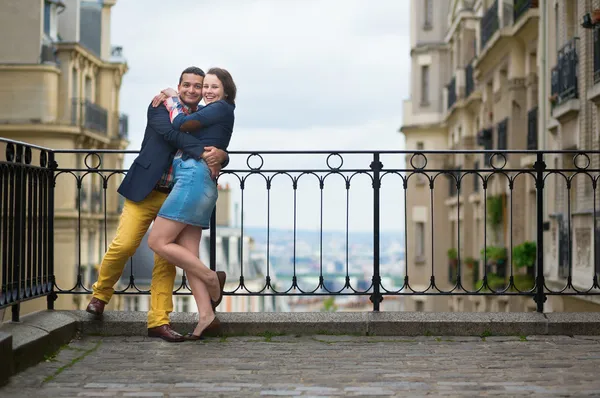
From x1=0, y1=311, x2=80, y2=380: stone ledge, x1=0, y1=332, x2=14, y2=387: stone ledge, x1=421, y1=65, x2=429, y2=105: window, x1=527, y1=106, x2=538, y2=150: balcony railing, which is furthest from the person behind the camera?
x1=421, y1=65, x2=429, y2=105: window

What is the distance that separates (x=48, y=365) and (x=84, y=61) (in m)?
39.8

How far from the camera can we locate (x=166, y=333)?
8203 mm

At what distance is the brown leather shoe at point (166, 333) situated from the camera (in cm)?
816

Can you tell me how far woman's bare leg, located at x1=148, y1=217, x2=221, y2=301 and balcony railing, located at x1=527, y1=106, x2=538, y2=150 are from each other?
23499 mm

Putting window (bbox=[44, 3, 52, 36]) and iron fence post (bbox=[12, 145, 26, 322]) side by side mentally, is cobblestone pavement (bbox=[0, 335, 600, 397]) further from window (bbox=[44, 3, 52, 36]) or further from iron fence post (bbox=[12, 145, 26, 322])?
window (bbox=[44, 3, 52, 36])

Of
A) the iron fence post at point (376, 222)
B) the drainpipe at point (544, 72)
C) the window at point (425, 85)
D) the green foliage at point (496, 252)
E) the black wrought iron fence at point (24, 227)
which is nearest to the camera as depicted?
the black wrought iron fence at point (24, 227)

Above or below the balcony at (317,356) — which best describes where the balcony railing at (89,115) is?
above

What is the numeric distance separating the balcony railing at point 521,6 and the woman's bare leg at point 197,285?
23.4m

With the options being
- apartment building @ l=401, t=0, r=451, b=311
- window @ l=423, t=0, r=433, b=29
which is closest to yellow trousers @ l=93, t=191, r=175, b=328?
apartment building @ l=401, t=0, r=451, b=311

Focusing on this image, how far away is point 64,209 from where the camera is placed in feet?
136

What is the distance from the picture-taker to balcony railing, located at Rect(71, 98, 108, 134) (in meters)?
44.1

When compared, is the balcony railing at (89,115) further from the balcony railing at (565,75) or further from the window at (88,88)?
the balcony railing at (565,75)

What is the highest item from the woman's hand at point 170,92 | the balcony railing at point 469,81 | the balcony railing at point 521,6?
the balcony railing at point 521,6

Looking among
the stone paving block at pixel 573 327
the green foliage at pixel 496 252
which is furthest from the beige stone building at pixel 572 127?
the stone paving block at pixel 573 327
